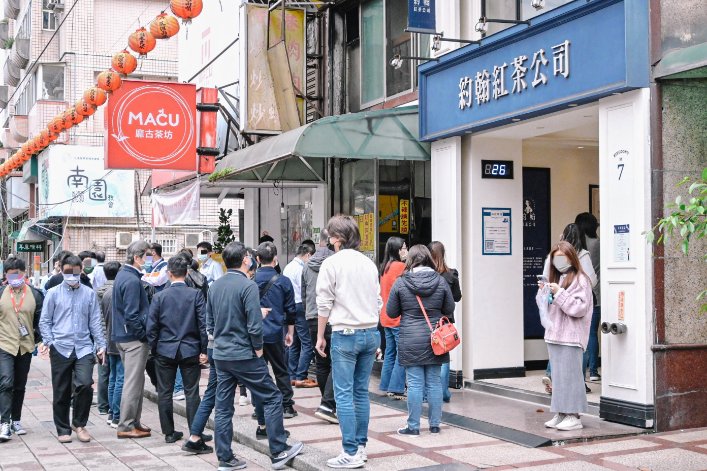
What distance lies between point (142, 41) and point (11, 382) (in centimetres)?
686

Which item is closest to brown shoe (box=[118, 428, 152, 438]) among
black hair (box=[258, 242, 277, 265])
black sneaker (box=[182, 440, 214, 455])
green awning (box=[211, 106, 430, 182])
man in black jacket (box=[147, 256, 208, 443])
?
man in black jacket (box=[147, 256, 208, 443])

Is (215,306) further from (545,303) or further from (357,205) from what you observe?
(357,205)

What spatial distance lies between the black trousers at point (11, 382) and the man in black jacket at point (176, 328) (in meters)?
1.77

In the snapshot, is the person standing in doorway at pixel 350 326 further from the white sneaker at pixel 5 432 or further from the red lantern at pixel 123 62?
the red lantern at pixel 123 62

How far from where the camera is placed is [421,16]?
430 inches

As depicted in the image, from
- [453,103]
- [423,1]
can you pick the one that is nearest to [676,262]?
[453,103]

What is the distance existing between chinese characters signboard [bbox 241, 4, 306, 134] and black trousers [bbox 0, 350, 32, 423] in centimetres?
634

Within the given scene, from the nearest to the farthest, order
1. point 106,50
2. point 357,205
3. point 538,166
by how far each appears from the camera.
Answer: point 538,166 < point 357,205 < point 106,50

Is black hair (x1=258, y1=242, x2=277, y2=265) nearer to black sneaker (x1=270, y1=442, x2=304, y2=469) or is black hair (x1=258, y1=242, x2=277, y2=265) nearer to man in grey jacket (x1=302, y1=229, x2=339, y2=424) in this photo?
man in grey jacket (x1=302, y1=229, x2=339, y2=424)

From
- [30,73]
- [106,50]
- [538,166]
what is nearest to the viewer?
[538,166]

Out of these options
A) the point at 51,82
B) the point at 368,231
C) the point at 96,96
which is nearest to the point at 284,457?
the point at 368,231

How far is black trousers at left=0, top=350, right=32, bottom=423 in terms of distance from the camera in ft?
30.3

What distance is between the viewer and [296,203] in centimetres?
1717

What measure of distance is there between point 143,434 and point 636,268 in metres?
5.36
